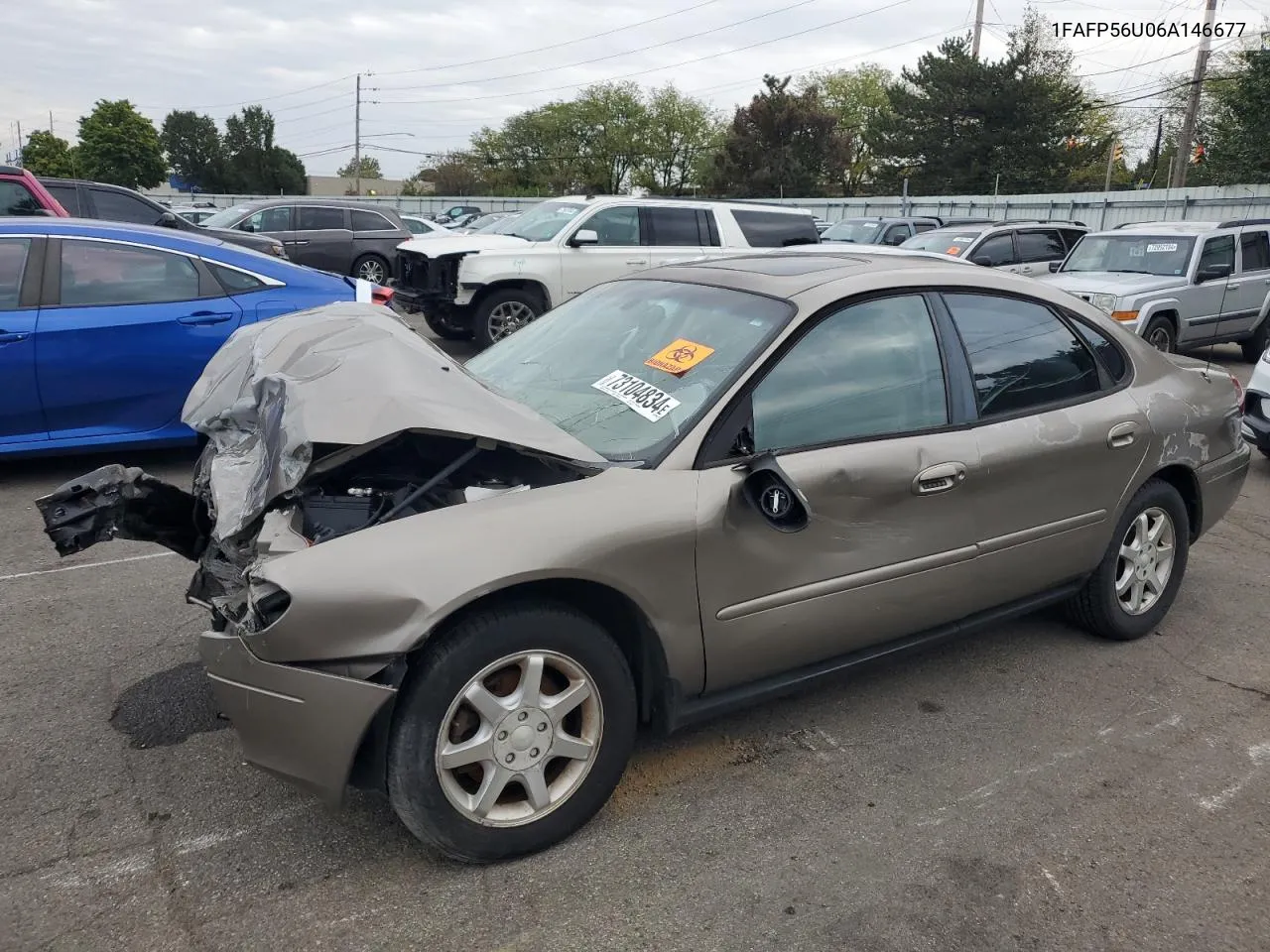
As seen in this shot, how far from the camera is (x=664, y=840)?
9.41 feet

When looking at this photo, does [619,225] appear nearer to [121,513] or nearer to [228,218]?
[228,218]

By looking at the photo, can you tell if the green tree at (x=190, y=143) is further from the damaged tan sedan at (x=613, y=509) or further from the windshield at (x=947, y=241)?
the damaged tan sedan at (x=613, y=509)

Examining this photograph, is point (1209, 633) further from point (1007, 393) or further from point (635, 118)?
point (635, 118)

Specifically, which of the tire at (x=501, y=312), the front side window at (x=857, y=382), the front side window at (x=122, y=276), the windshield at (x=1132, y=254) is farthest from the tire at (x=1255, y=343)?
the front side window at (x=122, y=276)

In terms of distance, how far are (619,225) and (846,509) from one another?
918cm

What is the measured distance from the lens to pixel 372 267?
17141 mm

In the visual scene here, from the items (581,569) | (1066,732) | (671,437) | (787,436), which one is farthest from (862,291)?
(1066,732)

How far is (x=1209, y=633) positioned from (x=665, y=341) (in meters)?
2.94

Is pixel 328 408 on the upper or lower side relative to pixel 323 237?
lower

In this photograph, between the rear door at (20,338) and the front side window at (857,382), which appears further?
the rear door at (20,338)

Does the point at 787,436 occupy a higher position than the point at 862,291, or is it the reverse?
the point at 862,291

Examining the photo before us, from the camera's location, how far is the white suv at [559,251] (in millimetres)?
11094

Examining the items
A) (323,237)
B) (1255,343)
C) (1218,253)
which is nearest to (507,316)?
(323,237)

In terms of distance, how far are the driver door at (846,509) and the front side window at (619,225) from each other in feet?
27.9
